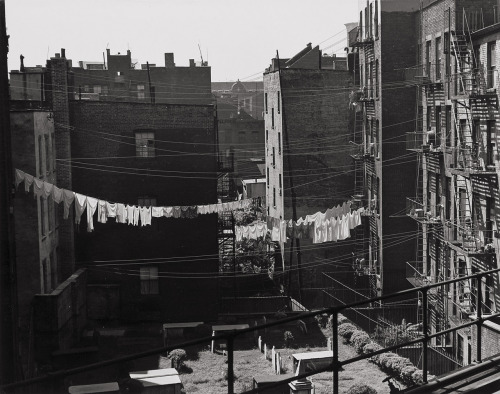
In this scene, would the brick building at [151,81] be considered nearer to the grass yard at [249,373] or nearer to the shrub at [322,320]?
the shrub at [322,320]

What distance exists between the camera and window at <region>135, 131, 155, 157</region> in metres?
41.4

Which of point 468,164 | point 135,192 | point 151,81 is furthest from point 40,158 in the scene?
point 151,81

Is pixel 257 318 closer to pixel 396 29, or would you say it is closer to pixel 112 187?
pixel 112 187

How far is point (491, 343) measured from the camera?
26547mm

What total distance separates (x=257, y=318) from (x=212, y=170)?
7.93 metres

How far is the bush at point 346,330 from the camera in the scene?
36219 mm

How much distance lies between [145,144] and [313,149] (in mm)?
13094

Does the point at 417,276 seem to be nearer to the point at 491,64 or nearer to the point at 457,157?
the point at 457,157

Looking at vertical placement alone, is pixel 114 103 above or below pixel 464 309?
above

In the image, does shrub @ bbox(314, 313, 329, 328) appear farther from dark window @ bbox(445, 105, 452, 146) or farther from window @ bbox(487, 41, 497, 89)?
window @ bbox(487, 41, 497, 89)

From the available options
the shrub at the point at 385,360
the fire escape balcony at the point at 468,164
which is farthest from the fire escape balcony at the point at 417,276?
the shrub at the point at 385,360

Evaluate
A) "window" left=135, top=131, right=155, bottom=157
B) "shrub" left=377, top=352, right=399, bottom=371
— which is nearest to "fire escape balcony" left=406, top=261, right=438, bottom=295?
"shrub" left=377, top=352, right=399, bottom=371

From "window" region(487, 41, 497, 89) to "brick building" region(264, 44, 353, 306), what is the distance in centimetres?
1908

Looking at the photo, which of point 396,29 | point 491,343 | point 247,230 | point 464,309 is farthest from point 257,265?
point 491,343
